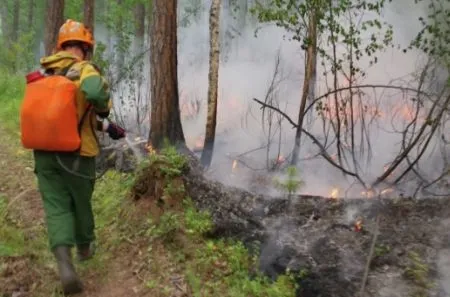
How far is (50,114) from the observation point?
3600 mm

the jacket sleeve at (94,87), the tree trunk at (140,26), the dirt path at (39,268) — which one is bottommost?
the dirt path at (39,268)

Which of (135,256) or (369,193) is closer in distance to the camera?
(135,256)

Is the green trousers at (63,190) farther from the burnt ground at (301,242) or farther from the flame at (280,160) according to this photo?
the flame at (280,160)

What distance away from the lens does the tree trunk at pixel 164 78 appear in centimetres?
874

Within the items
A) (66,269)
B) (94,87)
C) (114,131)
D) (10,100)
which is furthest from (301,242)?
(10,100)

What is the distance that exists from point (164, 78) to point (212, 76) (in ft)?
9.02

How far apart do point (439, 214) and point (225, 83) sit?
1442 centimetres

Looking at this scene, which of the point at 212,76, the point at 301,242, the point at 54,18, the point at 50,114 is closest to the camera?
the point at 50,114

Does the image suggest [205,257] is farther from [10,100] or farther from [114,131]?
[10,100]

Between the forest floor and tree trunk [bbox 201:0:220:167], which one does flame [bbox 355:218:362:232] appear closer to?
the forest floor

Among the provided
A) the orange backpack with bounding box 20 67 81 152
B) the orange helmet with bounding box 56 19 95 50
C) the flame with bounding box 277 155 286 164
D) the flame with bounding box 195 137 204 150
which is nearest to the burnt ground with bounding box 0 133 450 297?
the orange backpack with bounding box 20 67 81 152

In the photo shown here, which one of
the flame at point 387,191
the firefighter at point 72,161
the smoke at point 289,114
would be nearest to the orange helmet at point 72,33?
the firefighter at point 72,161

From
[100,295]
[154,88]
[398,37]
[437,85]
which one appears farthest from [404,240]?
[398,37]

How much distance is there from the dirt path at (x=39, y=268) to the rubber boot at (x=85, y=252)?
89 millimetres
